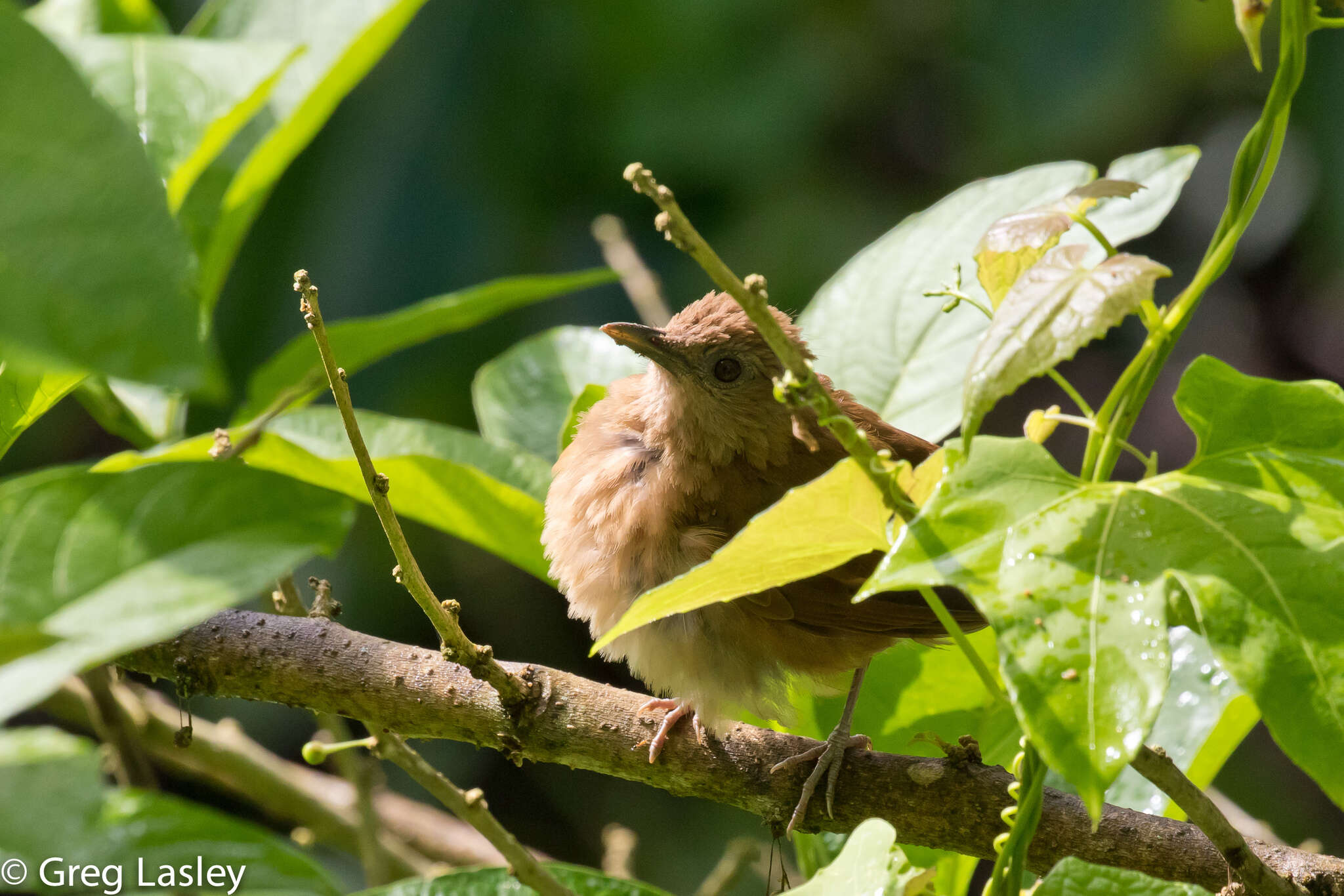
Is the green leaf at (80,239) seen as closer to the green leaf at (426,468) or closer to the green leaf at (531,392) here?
the green leaf at (426,468)

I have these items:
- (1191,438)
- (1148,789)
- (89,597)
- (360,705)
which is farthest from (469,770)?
(89,597)

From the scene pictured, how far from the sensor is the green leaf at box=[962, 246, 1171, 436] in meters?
0.90

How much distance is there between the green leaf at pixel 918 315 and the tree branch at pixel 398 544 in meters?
1.08

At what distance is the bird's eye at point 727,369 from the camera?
2578 mm

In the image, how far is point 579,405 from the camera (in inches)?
87.1

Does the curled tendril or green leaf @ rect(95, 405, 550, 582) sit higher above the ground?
green leaf @ rect(95, 405, 550, 582)

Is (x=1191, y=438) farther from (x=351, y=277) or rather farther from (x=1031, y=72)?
(x=351, y=277)

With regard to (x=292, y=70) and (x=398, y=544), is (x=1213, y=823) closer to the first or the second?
(x=398, y=544)

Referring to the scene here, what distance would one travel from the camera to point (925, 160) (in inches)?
200

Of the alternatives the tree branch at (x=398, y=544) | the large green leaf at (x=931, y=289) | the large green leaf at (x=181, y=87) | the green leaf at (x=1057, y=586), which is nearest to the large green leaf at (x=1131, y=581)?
the green leaf at (x=1057, y=586)

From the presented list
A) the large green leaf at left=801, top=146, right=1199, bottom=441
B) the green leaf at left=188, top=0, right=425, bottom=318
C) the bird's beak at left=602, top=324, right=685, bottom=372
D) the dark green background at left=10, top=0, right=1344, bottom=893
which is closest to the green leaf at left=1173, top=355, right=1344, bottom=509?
the large green leaf at left=801, top=146, right=1199, bottom=441

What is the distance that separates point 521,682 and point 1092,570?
1.02m

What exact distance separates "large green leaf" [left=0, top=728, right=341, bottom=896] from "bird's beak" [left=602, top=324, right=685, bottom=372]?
1.37 m

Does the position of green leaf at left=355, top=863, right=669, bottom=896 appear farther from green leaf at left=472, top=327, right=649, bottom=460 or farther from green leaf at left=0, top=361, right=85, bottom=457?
green leaf at left=472, top=327, right=649, bottom=460
